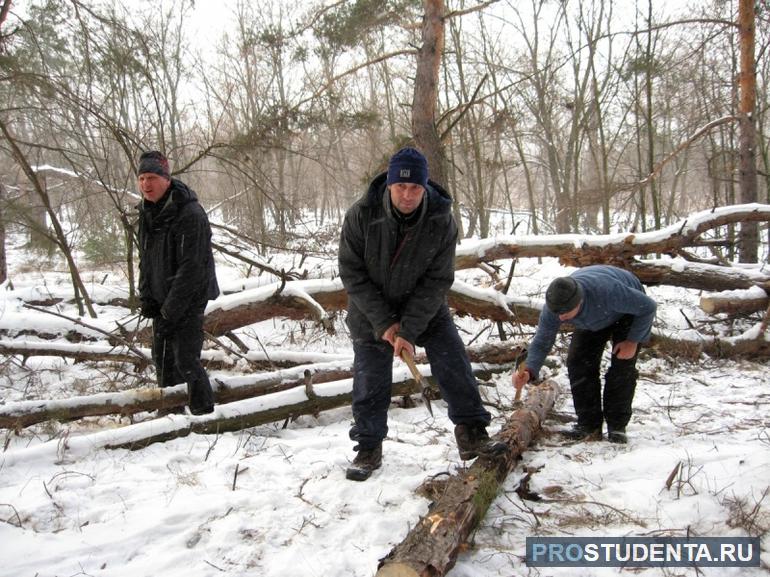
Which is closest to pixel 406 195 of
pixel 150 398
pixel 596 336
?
pixel 596 336

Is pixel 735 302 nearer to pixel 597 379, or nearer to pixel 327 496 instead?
pixel 597 379

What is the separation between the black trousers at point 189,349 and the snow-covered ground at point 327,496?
394mm

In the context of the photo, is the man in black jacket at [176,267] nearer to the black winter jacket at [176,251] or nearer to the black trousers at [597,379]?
the black winter jacket at [176,251]

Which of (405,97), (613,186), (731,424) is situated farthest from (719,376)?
(405,97)

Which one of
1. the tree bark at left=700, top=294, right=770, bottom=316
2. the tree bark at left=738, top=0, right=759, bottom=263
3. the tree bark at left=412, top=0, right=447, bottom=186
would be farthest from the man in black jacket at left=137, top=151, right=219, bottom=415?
the tree bark at left=738, top=0, right=759, bottom=263

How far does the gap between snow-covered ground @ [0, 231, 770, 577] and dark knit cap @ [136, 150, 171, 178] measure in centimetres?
186

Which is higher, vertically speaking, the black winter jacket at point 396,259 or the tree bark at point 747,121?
the tree bark at point 747,121

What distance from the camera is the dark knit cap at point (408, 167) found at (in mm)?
2586

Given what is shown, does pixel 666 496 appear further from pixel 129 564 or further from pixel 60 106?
pixel 60 106

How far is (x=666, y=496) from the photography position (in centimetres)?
253

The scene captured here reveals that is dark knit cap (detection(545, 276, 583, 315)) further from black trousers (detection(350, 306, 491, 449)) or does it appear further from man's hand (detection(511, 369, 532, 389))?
black trousers (detection(350, 306, 491, 449))

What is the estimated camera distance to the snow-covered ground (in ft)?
7.09

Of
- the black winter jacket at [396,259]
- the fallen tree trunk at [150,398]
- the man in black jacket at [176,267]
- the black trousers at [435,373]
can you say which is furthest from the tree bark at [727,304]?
the man in black jacket at [176,267]

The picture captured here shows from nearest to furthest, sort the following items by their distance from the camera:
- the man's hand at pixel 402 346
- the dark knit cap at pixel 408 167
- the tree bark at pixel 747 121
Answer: the dark knit cap at pixel 408 167 → the man's hand at pixel 402 346 → the tree bark at pixel 747 121
